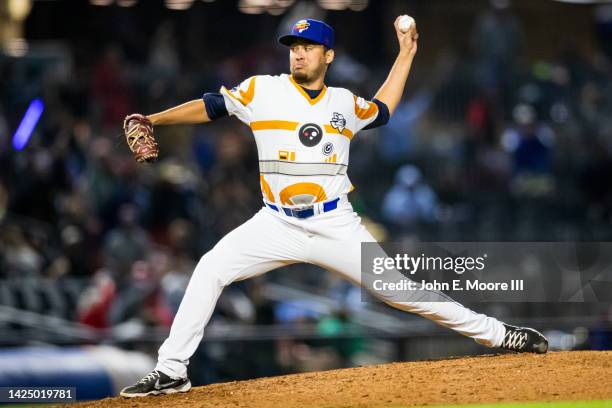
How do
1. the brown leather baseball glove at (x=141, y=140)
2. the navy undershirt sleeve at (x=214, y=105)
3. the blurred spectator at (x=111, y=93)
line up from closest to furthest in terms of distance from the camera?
the brown leather baseball glove at (x=141, y=140)
the navy undershirt sleeve at (x=214, y=105)
the blurred spectator at (x=111, y=93)

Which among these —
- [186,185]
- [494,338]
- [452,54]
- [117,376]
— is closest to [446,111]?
[452,54]

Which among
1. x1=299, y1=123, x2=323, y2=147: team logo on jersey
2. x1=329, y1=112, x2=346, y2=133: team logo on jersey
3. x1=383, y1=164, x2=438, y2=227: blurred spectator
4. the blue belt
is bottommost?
x1=383, y1=164, x2=438, y2=227: blurred spectator

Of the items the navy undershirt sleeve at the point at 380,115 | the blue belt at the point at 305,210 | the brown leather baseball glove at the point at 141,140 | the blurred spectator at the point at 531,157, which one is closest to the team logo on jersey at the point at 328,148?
the blue belt at the point at 305,210

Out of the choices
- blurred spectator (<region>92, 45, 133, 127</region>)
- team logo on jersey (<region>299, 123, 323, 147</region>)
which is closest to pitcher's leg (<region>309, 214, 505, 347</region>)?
team logo on jersey (<region>299, 123, 323, 147</region>)

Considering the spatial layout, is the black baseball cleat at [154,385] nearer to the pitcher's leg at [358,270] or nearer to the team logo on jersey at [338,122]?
the pitcher's leg at [358,270]

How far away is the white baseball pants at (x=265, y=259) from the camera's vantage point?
16.7 ft

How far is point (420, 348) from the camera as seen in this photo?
26.8 ft

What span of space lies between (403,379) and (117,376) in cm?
302

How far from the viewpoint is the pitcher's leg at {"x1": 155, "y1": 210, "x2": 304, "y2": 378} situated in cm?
509

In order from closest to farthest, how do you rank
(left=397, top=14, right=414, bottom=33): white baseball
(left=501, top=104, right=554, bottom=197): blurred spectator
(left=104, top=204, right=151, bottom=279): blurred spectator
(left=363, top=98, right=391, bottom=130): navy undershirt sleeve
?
(left=363, top=98, right=391, bottom=130): navy undershirt sleeve < (left=397, top=14, right=414, bottom=33): white baseball < (left=104, top=204, right=151, bottom=279): blurred spectator < (left=501, top=104, right=554, bottom=197): blurred spectator

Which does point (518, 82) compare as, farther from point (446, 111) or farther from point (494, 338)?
point (494, 338)

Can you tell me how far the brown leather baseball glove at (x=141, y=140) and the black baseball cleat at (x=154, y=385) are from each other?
40.4 inches

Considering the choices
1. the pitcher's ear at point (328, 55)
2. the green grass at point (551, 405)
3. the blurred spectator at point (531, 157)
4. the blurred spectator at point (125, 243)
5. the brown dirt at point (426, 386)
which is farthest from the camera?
the blurred spectator at point (531, 157)

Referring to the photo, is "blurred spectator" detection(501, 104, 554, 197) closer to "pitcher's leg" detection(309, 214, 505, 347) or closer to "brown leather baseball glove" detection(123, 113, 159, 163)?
"pitcher's leg" detection(309, 214, 505, 347)
